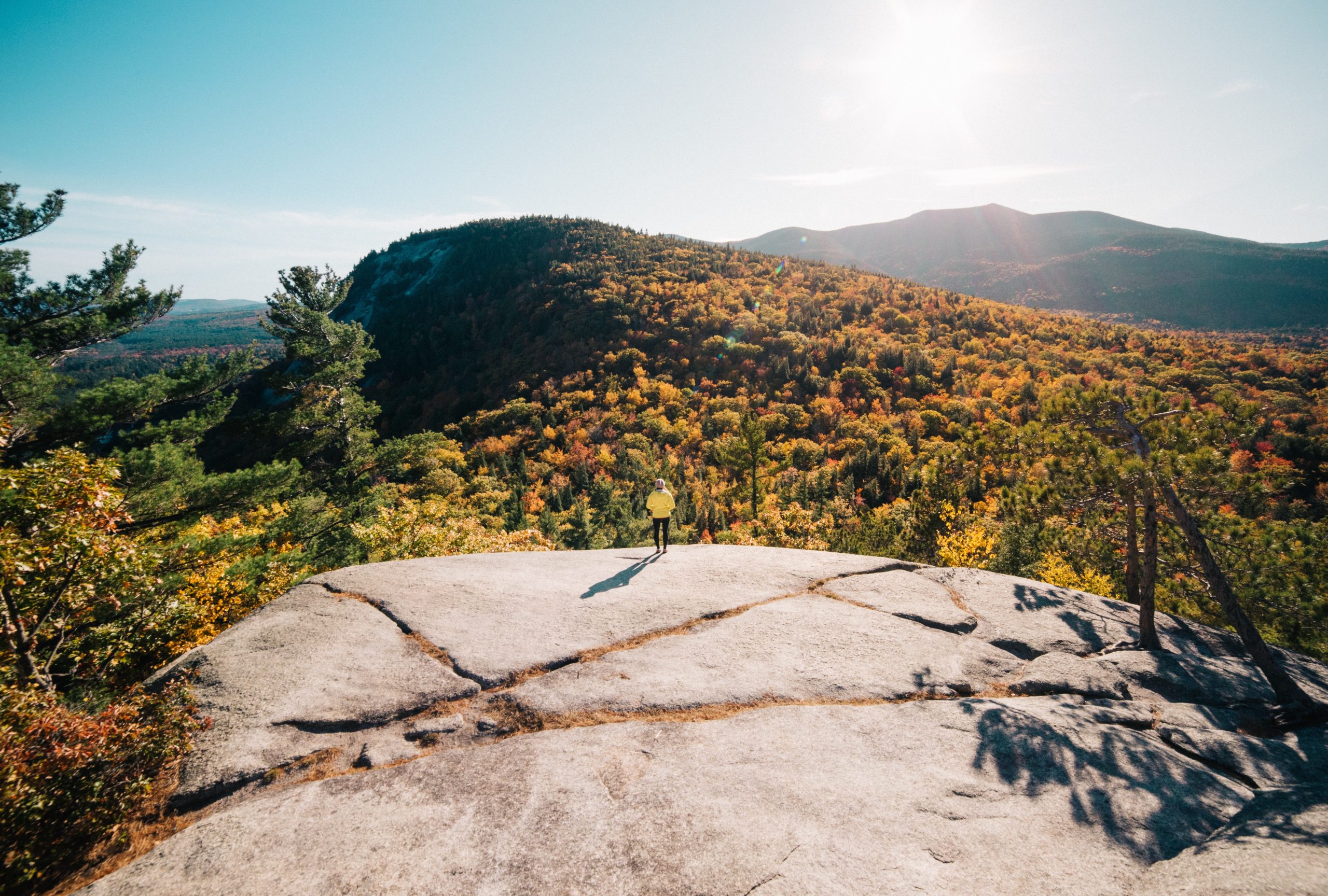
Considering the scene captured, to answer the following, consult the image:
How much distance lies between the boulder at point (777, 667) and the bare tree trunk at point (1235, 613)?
9.39 ft

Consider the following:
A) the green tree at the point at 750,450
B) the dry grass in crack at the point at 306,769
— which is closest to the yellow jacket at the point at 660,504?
the dry grass in crack at the point at 306,769

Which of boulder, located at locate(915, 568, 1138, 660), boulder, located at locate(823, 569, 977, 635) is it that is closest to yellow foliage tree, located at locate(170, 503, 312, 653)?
boulder, located at locate(823, 569, 977, 635)

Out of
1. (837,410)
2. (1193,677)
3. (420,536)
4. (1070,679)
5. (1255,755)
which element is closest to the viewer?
(1255,755)

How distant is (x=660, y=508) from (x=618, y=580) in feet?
6.21

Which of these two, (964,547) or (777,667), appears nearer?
(777,667)

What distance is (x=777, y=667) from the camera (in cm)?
565

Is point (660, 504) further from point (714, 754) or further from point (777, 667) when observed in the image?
point (714, 754)

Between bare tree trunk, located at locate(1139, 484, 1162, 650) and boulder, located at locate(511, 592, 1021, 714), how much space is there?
2.55 m

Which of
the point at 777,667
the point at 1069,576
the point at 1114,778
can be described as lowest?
the point at 1069,576

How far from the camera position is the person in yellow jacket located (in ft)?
30.8

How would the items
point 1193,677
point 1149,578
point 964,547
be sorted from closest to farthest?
1. point 1193,677
2. point 1149,578
3. point 964,547

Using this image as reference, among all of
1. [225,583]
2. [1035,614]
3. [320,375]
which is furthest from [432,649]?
[320,375]

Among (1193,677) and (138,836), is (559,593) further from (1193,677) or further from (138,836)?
(1193,677)

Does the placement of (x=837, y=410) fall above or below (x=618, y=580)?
below
